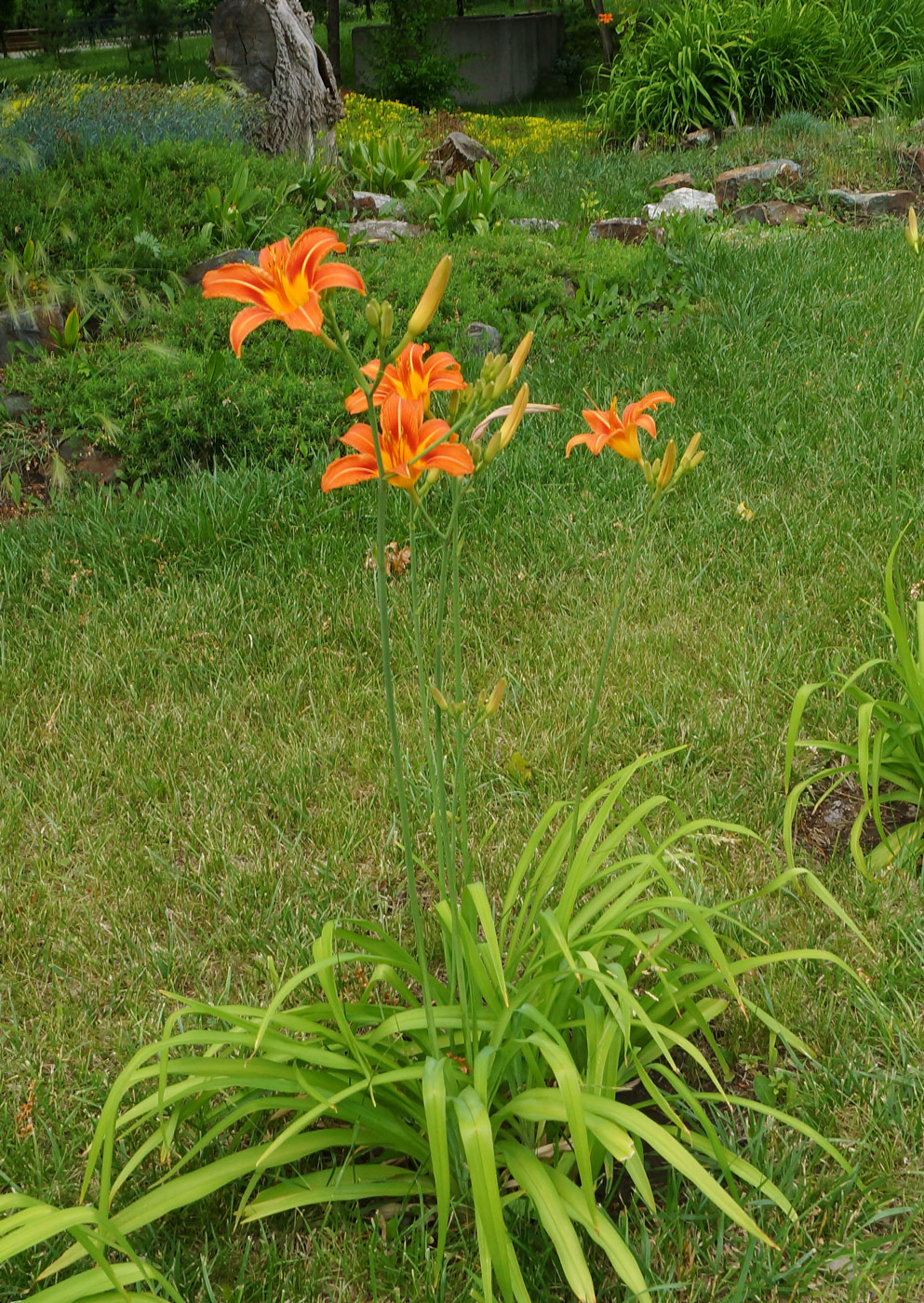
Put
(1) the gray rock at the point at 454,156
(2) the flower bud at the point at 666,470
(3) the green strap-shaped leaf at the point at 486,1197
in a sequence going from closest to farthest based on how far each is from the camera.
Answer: (3) the green strap-shaped leaf at the point at 486,1197 < (2) the flower bud at the point at 666,470 < (1) the gray rock at the point at 454,156

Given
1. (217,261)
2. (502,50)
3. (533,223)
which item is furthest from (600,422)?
(502,50)

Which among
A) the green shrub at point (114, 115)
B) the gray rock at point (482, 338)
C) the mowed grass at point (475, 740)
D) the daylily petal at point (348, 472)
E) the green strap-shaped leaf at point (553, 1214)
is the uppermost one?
the green shrub at point (114, 115)

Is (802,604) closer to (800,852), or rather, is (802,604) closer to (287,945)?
(800,852)

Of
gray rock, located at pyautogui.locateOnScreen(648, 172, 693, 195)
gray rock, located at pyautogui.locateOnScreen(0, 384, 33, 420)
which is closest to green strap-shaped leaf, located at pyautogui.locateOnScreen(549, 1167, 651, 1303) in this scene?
gray rock, located at pyautogui.locateOnScreen(0, 384, 33, 420)

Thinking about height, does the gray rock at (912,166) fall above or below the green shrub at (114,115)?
below

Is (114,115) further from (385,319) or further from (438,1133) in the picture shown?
(438,1133)

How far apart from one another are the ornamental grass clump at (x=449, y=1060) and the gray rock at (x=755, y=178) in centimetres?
731

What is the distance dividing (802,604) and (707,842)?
1.06 metres

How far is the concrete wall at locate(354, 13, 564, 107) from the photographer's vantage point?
1981cm

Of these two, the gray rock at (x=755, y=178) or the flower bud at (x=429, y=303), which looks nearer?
the flower bud at (x=429, y=303)

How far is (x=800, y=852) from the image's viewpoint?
233cm

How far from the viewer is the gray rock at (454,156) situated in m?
8.65

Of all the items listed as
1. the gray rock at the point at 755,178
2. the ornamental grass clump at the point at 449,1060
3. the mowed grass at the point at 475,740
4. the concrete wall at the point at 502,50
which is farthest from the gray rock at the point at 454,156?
the concrete wall at the point at 502,50

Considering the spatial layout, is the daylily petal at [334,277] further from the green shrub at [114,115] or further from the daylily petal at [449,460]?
the green shrub at [114,115]
